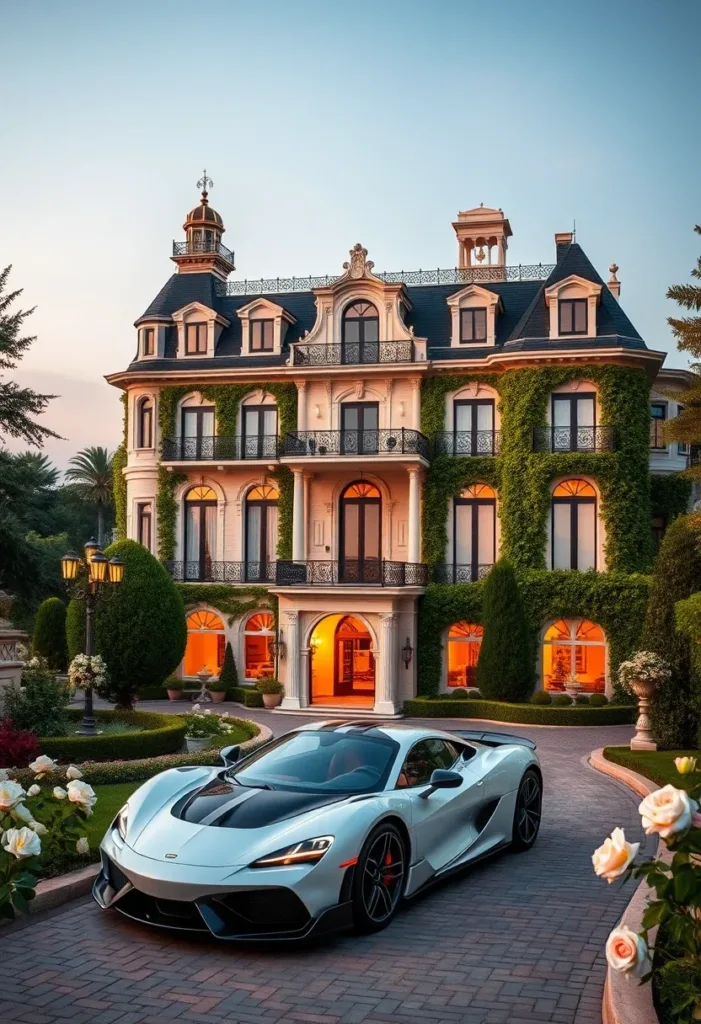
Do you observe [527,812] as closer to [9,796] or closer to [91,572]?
[9,796]

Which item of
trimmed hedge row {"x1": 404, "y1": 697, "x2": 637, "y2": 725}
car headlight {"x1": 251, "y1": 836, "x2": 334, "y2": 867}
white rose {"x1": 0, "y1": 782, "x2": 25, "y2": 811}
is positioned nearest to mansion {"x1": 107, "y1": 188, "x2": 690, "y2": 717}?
trimmed hedge row {"x1": 404, "y1": 697, "x2": 637, "y2": 725}

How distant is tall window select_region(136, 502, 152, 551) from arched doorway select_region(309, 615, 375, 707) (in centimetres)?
660

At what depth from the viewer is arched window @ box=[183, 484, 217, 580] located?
108 feet

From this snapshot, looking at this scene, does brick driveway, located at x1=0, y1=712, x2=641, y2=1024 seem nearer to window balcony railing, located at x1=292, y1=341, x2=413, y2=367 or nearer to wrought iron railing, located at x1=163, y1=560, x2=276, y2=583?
window balcony railing, located at x1=292, y1=341, x2=413, y2=367

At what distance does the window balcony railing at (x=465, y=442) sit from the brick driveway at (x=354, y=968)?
22.4 meters

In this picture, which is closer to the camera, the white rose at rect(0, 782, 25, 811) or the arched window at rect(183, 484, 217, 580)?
the white rose at rect(0, 782, 25, 811)

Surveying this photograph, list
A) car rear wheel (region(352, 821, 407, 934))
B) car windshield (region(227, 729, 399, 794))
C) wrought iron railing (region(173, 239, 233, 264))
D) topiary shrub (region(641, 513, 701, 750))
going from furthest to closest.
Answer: wrought iron railing (region(173, 239, 233, 264)), topiary shrub (region(641, 513, 701, 750)), car windshield (region(227, 729, 399, 794)), car rear wheel (region(352, 821, 407, 934))

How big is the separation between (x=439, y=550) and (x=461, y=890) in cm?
2199

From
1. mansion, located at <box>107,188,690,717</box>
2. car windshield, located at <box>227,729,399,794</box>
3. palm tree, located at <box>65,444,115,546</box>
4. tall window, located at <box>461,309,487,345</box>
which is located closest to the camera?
car windshield, located at <box>227,729,399,794</box>

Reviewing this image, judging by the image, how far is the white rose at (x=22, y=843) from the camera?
5.67m

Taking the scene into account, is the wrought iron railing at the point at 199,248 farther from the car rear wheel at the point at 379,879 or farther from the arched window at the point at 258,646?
the car rear wheel at the point at 379,879

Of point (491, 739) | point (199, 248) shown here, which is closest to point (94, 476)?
point (199, 248)

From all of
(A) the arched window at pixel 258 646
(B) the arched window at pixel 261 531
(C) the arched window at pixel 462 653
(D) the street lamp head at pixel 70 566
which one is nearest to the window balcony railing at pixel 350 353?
(B) the arched window at pixel 261 531

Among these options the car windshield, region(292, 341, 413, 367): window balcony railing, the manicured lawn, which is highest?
region(292, 341, 413, 367): window balcony railing
